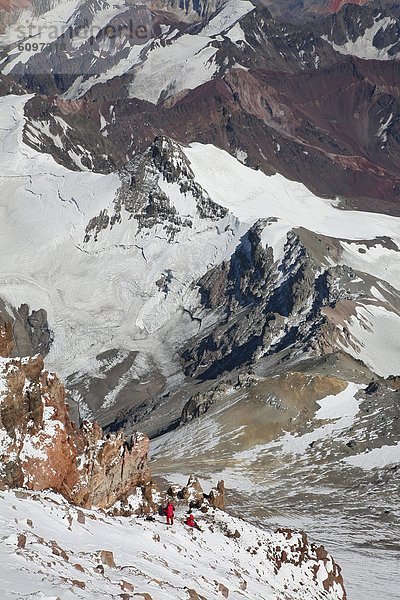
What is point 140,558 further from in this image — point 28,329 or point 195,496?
point 28,329

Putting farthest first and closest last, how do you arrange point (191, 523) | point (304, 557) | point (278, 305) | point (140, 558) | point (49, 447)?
point (278, 305)
point (304, 557)
point (191, 523)
point (49, 447)
point (140, 558)

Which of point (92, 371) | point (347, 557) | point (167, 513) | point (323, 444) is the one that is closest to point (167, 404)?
point (92, 371)

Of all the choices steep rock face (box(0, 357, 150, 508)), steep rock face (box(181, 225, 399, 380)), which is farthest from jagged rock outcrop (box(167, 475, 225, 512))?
steep rock face (box(181, 225, 399, 380))

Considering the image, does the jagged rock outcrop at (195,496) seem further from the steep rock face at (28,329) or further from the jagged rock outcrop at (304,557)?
the steep rock face at (28,329)

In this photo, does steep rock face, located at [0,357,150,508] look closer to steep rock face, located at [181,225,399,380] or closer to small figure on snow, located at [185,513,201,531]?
small figure on snow, located at [185,513,201,531]

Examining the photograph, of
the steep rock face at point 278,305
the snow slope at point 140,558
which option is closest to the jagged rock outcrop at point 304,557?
the snow slope at point 140,558

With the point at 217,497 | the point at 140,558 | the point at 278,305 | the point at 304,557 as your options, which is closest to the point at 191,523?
the point at 304,557
